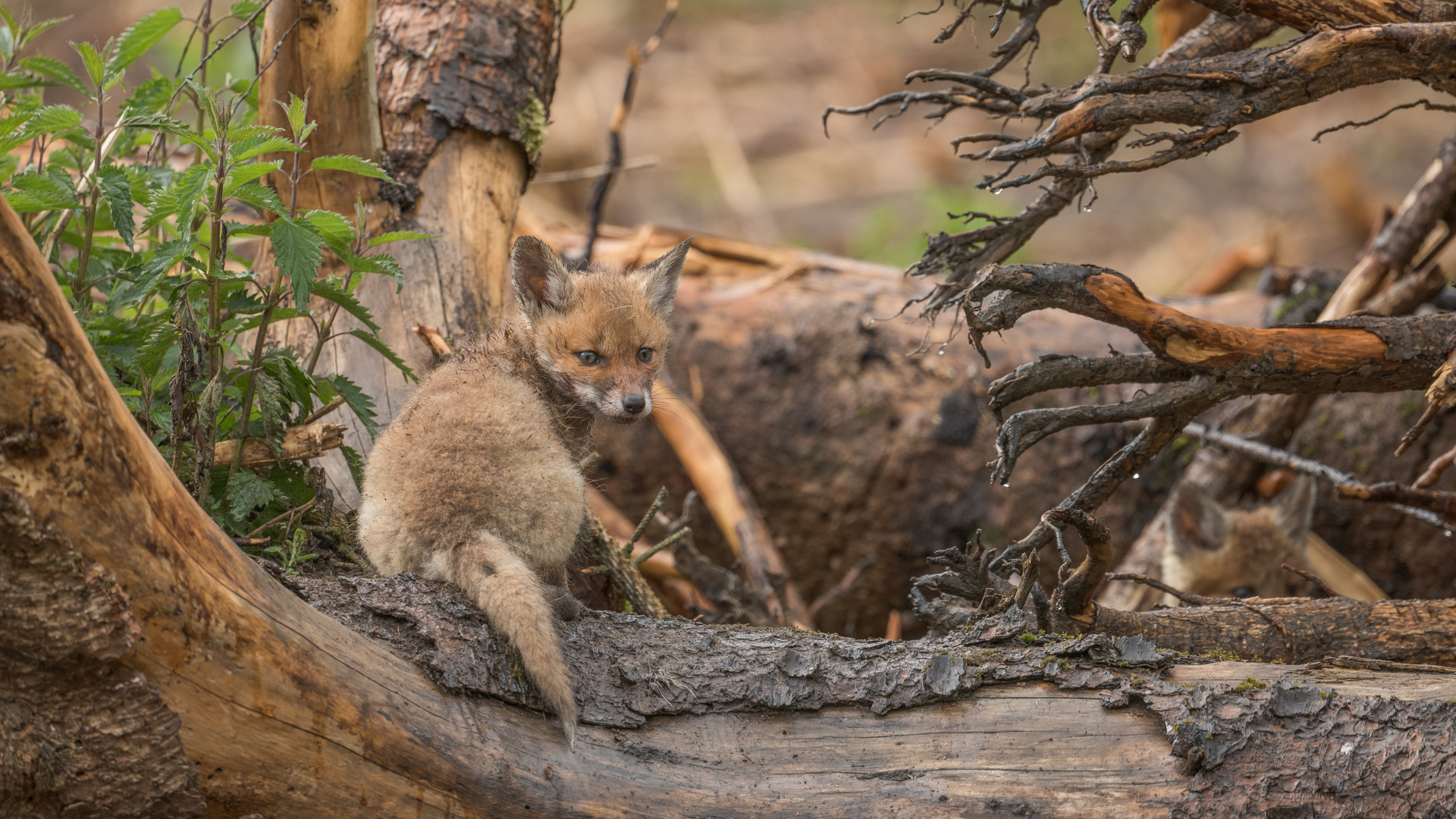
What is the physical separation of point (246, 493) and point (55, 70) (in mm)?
1617

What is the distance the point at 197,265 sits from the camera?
2826 millimetres

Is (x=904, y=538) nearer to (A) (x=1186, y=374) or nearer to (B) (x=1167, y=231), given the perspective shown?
(A) (x=1186, y=374)

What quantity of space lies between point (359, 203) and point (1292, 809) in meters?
3.06

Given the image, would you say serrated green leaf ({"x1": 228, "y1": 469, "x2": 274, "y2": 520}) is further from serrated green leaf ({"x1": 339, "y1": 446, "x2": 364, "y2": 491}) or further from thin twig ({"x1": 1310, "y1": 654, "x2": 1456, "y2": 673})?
thin twig ({"x1": 1310, "y1": 654, "x2": 1456, "y2": 673})

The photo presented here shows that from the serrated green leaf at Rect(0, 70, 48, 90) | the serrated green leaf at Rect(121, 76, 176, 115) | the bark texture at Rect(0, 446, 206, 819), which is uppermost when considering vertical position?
the serrated green leaf at Rect(121, 76, 176, 115)

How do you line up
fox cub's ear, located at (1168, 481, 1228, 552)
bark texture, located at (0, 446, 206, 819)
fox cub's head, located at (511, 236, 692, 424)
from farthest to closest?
fox cub's ear, located at (1168, 481, 1228, 552) → fox cub's head, located at (511, 236, 692, 424) → bark texture, located at (0, 446, 206, 819)

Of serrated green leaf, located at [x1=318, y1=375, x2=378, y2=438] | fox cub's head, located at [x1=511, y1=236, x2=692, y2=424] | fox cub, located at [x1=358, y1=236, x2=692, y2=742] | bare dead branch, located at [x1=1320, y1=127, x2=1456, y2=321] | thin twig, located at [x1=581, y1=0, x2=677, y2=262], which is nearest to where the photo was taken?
fox cub, located at [x1=358, y1=236, x2=692, y2=742]

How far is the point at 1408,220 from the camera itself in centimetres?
518

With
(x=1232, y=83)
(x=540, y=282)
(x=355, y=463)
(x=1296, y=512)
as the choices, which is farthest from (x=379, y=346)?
(x=1296, y=512)

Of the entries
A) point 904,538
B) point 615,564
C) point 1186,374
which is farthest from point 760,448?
point 1186,374

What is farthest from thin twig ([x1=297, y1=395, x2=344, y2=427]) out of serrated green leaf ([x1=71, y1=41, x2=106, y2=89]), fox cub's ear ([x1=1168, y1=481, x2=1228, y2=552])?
fox cub's ear ([x1=1168, y1=481, x2=1228, y2=552])

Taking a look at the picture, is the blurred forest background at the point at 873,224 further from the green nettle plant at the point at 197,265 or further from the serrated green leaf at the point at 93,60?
the serrated green leaf at the point at 93,60

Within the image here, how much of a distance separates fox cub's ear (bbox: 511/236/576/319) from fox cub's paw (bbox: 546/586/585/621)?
1.28 meters

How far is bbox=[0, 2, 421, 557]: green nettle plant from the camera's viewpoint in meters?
2.74
